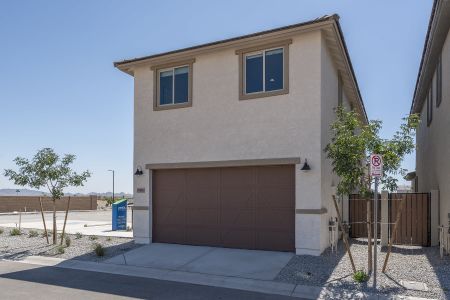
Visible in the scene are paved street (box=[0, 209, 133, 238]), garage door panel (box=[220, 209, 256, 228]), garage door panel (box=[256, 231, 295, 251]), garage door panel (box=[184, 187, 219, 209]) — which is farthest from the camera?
paved street (box=[0, 209, 133, 238])

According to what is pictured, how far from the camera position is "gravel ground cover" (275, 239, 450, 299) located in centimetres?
820

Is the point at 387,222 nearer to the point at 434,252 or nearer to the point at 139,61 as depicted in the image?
the point at 434,252

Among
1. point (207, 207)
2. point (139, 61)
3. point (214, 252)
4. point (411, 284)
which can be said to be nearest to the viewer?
point (411, 284)

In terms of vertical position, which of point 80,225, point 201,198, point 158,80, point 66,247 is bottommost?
point 80,225

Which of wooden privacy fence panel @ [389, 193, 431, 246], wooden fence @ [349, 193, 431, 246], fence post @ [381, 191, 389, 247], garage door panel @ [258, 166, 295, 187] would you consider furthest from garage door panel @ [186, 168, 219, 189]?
wooden privacy fence panel @ [389, 193, 431, 246]

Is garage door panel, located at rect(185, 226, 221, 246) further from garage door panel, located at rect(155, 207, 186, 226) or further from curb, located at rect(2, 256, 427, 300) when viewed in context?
curb, located at rect(2, 256, 427, 300)

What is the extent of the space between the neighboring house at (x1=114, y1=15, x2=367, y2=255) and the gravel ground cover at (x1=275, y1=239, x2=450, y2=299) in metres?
0.91

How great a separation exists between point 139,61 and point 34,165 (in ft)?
16.0

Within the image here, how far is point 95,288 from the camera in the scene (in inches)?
333

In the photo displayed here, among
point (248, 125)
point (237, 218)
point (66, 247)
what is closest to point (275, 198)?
point (237, 218)

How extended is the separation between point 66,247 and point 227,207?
17.6 ft

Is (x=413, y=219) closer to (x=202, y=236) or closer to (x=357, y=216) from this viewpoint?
(x=357, y=216)

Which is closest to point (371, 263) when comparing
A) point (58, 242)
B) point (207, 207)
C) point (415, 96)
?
point (207, 207)

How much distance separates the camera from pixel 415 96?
65.4 ft
